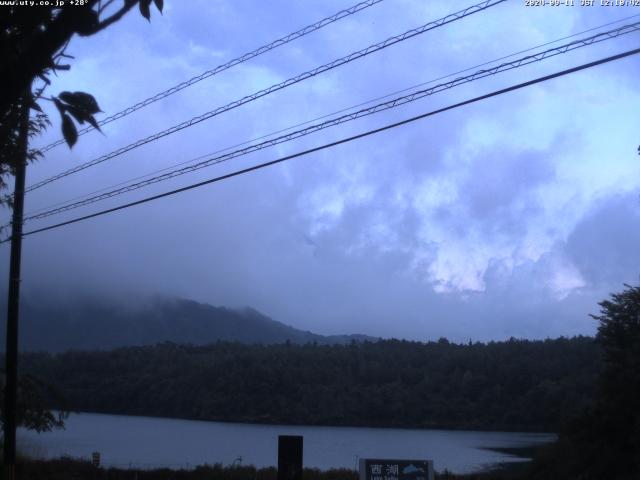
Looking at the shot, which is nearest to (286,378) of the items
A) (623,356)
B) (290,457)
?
(623,356)

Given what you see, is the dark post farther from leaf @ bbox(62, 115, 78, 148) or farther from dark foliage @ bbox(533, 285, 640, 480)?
dark foliage @ bbox(533, 285, 640, 480)

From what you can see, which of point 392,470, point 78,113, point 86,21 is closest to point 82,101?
point 78,113

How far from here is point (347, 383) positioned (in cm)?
5578

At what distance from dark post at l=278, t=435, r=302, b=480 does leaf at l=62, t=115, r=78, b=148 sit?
7.76m

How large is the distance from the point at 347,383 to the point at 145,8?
5249 centimetres

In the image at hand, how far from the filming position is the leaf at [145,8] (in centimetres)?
477

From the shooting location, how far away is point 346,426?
170 ft

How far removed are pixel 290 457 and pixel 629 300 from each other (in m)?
19.9

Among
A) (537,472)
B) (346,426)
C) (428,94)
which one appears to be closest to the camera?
(428,94)

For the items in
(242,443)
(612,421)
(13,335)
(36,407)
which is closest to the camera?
(13,335)

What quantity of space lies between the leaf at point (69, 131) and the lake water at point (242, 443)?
2480 cm

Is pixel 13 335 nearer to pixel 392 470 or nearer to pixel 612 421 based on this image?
pixel 392 470

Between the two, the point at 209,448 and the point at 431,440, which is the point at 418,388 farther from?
the point at 209,448

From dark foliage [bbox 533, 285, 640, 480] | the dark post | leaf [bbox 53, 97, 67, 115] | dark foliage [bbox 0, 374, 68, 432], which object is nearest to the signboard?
the dark post
